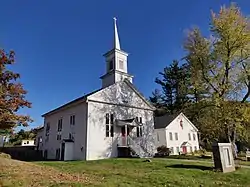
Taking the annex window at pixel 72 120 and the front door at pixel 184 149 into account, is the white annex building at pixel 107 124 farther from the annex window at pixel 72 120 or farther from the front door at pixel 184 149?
the front door at pixel 184 149

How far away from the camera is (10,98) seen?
46.8 feet

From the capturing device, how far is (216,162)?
1249 centimetres

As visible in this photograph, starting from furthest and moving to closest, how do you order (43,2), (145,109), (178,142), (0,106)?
1. (178,142)
2. (145,109)
3. (43,2)
4. (0,106)

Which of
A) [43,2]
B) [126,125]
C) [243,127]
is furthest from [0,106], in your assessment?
[243,127]

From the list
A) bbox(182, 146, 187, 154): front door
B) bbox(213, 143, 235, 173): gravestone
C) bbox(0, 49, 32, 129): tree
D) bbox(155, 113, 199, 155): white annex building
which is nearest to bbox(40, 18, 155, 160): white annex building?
bbox(0, 49, 32, 129): tree

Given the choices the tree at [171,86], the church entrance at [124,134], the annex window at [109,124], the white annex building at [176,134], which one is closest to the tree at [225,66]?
the church entrance at [124,134]

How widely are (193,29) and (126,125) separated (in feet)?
43.2

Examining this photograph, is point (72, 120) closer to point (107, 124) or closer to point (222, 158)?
point (107, 124)

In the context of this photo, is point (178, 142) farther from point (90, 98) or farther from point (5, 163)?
point (5, 163)

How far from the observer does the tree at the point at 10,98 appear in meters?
13.6

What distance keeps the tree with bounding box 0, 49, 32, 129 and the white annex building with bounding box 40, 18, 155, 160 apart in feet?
22.4

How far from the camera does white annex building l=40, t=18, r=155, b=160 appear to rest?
20663 mm

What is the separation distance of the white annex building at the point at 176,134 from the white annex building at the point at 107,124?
11629 millimetres

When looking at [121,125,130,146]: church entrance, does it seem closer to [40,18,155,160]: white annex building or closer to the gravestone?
[40,18,155,160]: white annex building
